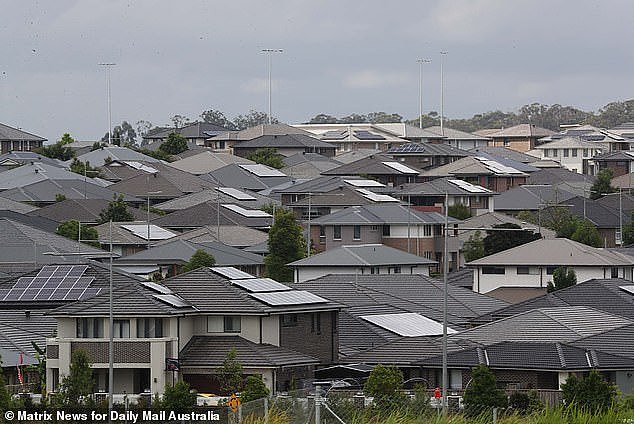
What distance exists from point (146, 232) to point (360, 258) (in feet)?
69.9

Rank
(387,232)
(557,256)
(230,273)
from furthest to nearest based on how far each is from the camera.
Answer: (387,232) < (557,256) < (230,273)

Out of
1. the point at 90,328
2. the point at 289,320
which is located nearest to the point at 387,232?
the point at 289,320

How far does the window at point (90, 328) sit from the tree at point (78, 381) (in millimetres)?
3064

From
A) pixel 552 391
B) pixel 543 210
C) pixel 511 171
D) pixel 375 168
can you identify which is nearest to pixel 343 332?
pixel 552 391

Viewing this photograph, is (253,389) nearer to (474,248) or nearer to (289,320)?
(289,320)

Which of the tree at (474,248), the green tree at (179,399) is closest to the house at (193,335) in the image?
the green tree at (179,399)

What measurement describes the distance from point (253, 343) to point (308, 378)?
1777mm

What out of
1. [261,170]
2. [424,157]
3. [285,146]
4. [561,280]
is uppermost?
[285,146]

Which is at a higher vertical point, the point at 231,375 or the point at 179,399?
the point at 179,399

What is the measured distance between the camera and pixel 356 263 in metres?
78.6

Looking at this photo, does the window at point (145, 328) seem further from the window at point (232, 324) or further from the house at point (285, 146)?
the house at point (285, 146)

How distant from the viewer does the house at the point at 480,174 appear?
135875 mm

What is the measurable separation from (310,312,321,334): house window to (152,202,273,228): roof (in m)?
54.2

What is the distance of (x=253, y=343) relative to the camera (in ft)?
157
